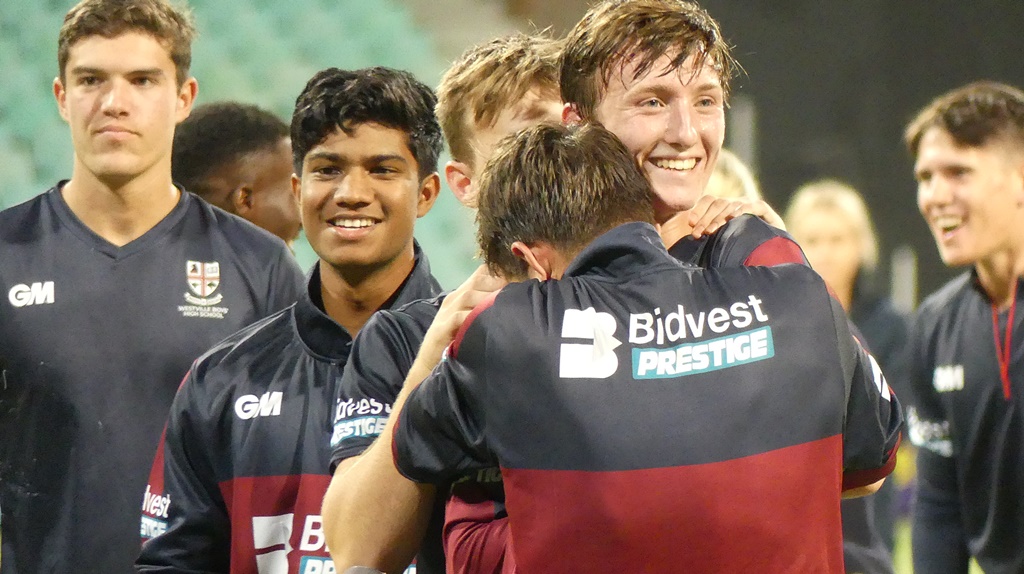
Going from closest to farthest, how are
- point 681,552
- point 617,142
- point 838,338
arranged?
point 681,552 → point 838,338 → point 617,142

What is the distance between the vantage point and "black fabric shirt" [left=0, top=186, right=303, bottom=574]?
8.52ft

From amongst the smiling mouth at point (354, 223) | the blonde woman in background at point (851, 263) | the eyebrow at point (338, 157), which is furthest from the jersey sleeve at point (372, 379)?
the blonde woman in background at point (851, 263)

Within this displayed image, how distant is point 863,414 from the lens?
156 centimetres

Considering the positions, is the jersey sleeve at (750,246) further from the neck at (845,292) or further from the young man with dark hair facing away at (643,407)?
the neck at (845,292)

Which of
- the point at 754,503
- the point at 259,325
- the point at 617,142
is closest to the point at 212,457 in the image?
the point at 259,325

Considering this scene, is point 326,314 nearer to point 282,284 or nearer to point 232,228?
point 282,284

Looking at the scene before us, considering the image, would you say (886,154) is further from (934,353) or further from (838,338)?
(838,338)

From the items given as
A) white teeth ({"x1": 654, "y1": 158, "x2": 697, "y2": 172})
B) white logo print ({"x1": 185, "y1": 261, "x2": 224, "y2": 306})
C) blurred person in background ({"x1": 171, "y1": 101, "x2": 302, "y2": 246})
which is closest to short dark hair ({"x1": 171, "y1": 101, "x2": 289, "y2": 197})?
blurred person in background ({"x1": 171, "y1": 101, "x2": 302, "y2": 246})

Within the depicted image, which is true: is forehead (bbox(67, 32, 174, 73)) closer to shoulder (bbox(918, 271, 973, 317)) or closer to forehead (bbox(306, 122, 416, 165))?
Result: forehead (bbox(306, 122, 416, 165))

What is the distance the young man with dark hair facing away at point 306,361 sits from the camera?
6.84ft

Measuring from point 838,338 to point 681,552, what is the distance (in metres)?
0.34

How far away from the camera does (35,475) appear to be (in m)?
2.61

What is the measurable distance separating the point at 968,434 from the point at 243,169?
2.27 metres

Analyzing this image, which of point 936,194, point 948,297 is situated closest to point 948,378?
point 948,297
